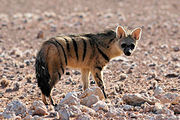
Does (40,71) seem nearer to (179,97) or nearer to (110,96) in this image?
(110,96)

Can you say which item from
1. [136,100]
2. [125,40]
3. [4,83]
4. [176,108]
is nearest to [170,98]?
[176,108]

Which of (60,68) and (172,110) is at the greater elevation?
(60,68)

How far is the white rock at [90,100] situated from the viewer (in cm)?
668

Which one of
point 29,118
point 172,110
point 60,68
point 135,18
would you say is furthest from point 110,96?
point 135,18

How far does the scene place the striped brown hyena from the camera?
7.25 metres

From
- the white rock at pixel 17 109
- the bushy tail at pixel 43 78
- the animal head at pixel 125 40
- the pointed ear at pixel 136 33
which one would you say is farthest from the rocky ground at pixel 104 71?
the pointed ear at pixel 136 33

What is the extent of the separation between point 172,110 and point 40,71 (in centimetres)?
263

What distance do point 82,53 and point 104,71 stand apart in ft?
7.80

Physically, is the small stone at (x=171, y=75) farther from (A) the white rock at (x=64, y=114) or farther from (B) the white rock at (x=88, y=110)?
(A) the white rock at (x=64, y=114)

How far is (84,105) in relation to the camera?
6.66 m

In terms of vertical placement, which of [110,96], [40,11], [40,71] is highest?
[40,11]

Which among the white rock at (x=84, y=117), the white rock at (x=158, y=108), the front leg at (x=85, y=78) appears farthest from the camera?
the front leg at (x=85, y=78)

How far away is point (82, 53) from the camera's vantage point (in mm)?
8062

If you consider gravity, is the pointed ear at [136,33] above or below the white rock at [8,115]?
above
